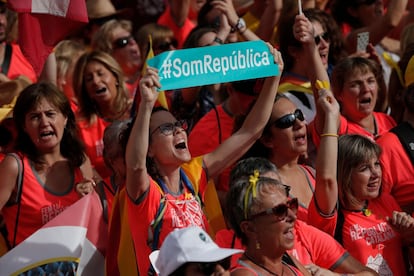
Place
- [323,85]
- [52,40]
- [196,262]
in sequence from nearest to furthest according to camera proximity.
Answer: [196,262] → [323,85] → [52,40]

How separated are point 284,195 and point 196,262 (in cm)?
69

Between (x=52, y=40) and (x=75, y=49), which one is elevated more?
(x=52, y=40)

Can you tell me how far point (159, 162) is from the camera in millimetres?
5172

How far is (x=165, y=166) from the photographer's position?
5172 millimetres

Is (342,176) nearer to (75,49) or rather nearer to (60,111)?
(60,111)

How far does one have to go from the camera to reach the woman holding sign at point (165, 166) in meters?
4.82

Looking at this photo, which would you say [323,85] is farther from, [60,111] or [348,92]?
[60,111]

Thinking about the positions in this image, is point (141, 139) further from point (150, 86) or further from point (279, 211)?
point (279, 211)

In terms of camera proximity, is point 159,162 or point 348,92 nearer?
point 159,162

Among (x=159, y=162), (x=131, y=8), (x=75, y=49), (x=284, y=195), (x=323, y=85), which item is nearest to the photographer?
(x=284, y=195)

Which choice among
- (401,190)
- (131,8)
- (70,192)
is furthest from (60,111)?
(131,8)

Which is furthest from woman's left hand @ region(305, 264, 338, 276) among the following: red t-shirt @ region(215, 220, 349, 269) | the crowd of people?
red t-shirt @ region(215, 220, 349, 269)

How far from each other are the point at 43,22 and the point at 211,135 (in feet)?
4.17

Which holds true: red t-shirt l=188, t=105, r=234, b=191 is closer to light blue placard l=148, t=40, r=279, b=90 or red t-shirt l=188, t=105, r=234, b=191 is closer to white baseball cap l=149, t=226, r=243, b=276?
light blue placard l=148, t=40, r=279, b=90
